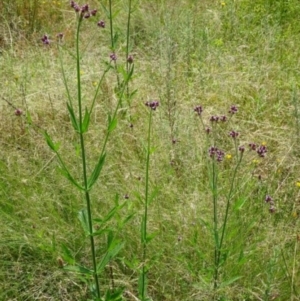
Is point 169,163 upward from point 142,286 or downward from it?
upward

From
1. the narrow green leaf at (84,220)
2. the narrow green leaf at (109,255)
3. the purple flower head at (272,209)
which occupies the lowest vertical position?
the purple flower head at (272,209)

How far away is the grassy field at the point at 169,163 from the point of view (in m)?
1.92

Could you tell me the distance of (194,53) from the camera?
376 centimetres

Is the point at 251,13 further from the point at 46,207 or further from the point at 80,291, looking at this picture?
the point at 80,291

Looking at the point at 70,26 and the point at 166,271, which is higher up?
the point at 70,26

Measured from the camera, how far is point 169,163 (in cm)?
250

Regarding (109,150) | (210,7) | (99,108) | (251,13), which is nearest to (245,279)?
(109,150)

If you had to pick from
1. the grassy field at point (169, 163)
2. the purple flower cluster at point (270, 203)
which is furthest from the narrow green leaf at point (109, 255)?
the purple flower cluster at point (270, 203)

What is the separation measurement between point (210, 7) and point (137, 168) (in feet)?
8.28

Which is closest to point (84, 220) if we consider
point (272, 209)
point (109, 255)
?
point (109, 255)

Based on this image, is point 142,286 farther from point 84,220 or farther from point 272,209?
point 272,209

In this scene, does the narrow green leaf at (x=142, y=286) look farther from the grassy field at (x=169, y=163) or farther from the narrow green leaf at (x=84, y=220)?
the narrow green leaf at (x=84, y=220)

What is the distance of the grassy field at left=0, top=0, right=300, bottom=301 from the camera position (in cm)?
192

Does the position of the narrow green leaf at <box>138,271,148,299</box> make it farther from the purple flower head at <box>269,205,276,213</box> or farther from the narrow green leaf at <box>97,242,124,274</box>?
the purple flower head at <box>269,205,276,213</box>
